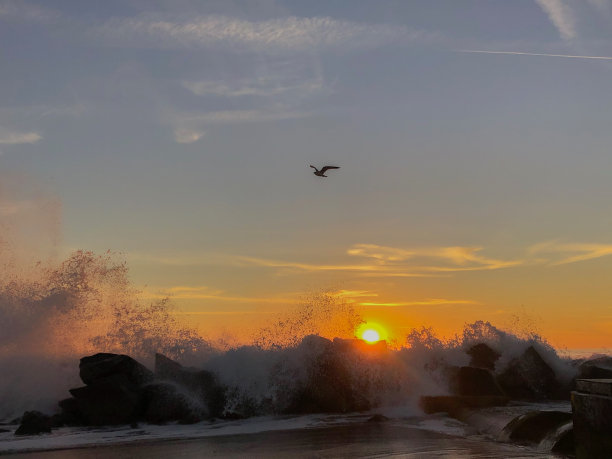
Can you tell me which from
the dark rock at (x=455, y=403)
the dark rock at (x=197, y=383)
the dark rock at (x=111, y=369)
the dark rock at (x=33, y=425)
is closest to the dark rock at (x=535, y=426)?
the dark rock at (x=455, y=403)

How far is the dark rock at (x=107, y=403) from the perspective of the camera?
17.4 meters

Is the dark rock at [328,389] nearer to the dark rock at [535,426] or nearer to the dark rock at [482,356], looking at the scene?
the dark rock at [482,356]

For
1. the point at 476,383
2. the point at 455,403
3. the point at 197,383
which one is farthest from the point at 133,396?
the point at 476,383

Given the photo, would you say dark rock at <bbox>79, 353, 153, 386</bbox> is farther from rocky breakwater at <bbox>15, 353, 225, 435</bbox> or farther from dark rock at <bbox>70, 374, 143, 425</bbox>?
dark rock at <bbox>70, 374, 143, 425</bbox>

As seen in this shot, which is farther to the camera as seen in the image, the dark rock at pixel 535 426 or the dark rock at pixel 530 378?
the dark rock at pixel 530 378

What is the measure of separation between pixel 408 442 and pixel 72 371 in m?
15.4

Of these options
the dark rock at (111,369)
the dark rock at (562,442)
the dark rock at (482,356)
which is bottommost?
the dark rock at (562,442)

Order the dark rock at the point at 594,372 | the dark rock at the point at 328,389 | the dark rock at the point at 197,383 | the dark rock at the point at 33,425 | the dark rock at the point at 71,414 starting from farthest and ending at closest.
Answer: the dark rock at the point at 594,372 < the dark rock at the point at 328,389 < the dark rock at the point at 197,383 < the dark rock at the point at 71,414 < the dark rock at the point at 33,425

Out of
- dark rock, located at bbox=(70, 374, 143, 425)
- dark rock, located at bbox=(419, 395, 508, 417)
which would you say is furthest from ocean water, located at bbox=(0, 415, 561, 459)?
dark rock, located at bbox=(70, 374, 143, 425)

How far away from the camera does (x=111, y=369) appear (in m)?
19.0

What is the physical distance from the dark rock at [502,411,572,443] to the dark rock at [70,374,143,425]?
414 inches

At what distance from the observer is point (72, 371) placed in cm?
2316

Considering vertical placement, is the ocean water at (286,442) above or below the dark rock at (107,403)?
below

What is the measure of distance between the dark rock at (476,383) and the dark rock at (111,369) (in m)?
10.3
